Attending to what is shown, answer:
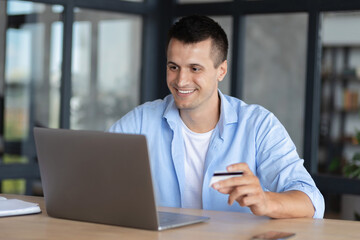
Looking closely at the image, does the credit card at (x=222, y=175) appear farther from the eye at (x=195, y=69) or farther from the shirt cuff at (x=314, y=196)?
the eye at (x=195, y=69)

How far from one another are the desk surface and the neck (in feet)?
2.23

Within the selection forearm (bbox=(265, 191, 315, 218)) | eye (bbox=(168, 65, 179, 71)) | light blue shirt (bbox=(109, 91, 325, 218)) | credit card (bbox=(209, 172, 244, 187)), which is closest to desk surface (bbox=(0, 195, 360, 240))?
forearm (bbox=(265, 191, 315, 218))

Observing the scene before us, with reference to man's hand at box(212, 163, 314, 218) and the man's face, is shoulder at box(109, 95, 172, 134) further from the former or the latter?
man's hand at box(212, 163, 314, 218)

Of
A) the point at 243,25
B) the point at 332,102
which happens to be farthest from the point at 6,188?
the point at 332,102

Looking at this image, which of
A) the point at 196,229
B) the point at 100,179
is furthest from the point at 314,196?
the point at 100,179

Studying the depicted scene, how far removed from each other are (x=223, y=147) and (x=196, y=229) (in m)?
0.80

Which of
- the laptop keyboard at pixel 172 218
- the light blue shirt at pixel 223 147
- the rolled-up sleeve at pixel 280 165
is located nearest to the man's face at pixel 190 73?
the light blue shirt at pixel 223 147

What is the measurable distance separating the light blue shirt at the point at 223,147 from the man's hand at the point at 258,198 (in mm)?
238

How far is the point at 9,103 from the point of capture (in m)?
4.79

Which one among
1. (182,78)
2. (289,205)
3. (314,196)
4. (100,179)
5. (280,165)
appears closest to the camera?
(100,179)

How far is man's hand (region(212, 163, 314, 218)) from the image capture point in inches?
72.8

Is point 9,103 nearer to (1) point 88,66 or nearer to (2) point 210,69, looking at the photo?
(1) point 88,66

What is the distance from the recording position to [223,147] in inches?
101

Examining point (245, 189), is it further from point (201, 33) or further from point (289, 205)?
point (201, 33)
